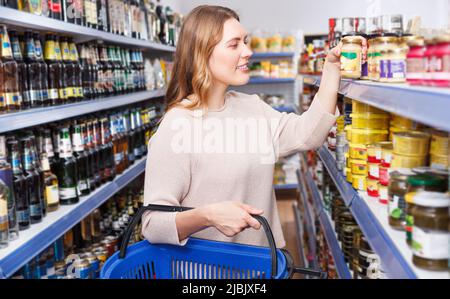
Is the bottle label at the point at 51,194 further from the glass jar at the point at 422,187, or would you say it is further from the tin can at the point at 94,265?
the glass jar at the point at 422,187

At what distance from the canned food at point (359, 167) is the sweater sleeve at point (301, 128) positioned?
0.24 m

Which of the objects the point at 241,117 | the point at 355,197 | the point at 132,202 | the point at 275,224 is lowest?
the point at 132,202

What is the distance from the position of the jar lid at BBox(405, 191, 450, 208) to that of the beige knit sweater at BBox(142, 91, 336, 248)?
773 mm

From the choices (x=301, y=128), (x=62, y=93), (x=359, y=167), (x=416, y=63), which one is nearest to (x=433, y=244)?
(x=416, y=63)

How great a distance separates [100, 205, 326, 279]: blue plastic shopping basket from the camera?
4.78ft

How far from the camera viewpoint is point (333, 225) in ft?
8.57

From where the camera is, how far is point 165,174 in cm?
169

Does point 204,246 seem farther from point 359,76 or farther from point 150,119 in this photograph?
point 150,119

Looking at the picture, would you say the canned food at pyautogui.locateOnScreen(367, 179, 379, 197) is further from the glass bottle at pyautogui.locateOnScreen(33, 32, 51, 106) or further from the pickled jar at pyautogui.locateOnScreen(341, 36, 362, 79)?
the glass bottle at pyautogui.locateOnScreen(33, 32, 51, 106)

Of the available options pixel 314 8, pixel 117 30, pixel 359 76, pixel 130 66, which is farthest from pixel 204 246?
pixel 314 8

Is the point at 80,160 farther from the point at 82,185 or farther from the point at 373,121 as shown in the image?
the point at 373,121

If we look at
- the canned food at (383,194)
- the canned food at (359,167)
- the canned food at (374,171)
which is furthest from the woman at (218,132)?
the canned food at (383,194)

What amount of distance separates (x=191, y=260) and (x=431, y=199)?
83cm

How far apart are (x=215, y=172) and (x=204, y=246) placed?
0.94 feet
